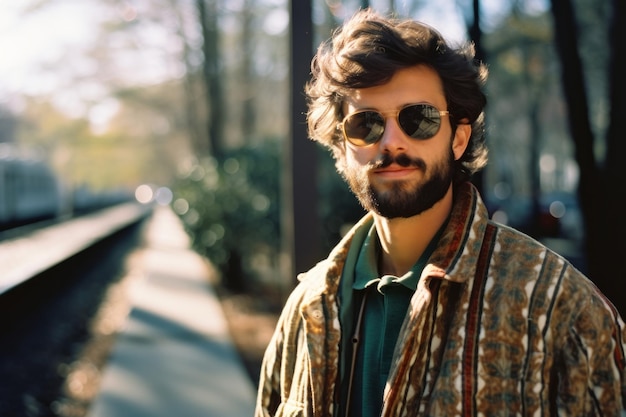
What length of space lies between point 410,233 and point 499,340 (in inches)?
18.2

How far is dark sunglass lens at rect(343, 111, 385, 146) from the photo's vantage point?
2033 mm

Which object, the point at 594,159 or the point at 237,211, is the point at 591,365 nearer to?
the point at 594,159

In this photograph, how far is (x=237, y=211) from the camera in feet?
42.8

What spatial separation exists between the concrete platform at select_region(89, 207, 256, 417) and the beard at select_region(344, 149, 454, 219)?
14.3 ft

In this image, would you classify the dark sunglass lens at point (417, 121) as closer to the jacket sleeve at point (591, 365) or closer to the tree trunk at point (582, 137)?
the jacket sleeve at point (591, 365)

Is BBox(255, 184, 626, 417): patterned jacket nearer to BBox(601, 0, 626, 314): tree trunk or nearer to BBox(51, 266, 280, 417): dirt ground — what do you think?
BBox(601, 0, 626, 314): tree trunk

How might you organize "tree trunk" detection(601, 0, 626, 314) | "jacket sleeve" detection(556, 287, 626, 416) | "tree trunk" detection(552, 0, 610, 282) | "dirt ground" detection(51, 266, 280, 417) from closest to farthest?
"jacket sleeve" detection(556, 287, 626, 416) → "tree trunk" detection(601, 0, 626, 314) → "tree trunk" detection(552, 0, 610, 282) → "dirt ground" detection(51, 266, 280, 417)

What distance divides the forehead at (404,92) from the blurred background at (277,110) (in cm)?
144

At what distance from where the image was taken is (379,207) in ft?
6.49

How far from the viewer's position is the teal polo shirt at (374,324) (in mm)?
1861

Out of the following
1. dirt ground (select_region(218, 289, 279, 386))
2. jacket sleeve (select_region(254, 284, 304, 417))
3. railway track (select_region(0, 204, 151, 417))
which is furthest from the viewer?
dirt ground (select_region(218, 289, 279, 386))

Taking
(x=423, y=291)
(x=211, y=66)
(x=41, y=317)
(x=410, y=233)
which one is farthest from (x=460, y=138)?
(x=211, y=66)

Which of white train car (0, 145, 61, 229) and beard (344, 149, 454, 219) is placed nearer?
beard (344, 149, 454, 219)

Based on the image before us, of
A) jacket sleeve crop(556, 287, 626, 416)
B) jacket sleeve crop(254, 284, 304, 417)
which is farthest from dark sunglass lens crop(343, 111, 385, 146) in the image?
jacket sleeve crop(556, 287, 626, 416)
